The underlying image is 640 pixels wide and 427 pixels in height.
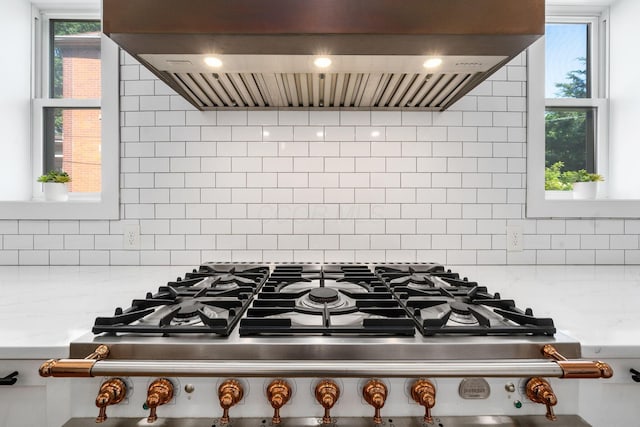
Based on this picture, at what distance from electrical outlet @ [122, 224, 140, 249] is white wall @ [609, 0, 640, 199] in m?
2.40

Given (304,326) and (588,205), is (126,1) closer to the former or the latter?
(304,326)

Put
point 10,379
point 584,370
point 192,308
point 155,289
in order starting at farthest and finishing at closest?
point 155,289 → point 192,308 → point 10,379 → point 584,370

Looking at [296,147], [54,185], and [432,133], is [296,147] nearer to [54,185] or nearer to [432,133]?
[432,133]

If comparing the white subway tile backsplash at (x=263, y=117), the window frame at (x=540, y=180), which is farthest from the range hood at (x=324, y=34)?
the window frame at (x=540, y=180)

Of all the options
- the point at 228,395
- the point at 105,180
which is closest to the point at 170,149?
the point at 105,180

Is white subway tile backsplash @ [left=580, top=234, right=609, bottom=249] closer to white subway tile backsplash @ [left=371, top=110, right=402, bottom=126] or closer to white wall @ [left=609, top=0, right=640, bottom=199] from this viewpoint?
white wall @ [left=609, top=0, right=640, bottom=199]

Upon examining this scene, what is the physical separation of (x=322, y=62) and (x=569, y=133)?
4.98 feet

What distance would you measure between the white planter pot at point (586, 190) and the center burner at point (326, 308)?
3.88ft

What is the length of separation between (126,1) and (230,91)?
50 cm

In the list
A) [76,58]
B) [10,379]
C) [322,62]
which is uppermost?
[76,58]

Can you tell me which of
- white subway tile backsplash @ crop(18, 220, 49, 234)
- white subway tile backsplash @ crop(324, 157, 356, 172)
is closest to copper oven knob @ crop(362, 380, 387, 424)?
white subway tile backsplash @ crop(324, 157, 356, 172)

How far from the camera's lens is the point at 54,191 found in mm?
1679

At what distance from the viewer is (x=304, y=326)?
802 millimetres

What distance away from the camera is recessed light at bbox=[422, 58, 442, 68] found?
1.13 m
